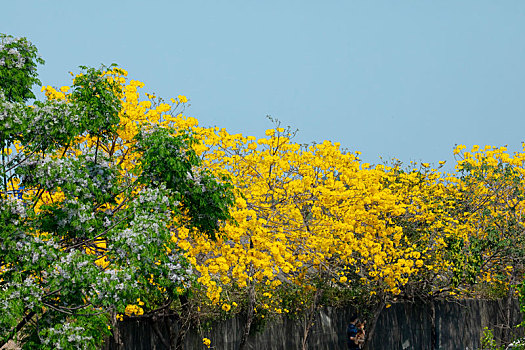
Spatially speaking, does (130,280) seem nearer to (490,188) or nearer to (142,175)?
(142,175)

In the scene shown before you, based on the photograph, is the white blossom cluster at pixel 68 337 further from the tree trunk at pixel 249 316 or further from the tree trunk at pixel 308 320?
the tree trunk at pixel 308 320

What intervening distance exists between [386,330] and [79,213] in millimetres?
13221

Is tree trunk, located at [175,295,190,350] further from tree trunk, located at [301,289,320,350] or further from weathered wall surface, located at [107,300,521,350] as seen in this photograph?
tree trunk, located at [301,289,320,350]

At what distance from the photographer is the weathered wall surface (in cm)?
1418

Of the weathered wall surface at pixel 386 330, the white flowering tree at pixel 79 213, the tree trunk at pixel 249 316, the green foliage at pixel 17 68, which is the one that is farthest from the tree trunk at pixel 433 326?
the green foliage at pixel 17 68

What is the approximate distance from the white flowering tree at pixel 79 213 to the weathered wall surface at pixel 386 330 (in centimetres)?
509

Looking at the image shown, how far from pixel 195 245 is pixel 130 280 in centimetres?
510

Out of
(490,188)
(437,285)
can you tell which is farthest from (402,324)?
(490,188)

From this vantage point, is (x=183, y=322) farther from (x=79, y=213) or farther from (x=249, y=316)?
(x=79, y=213)

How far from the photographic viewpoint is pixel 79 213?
27.1 feet

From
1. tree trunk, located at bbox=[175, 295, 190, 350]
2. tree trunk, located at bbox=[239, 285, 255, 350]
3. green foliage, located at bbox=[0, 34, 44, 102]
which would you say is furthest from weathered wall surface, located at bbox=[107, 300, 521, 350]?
green foliage, located at bbox=[0, 34, 44, 102]

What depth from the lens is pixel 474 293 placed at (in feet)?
72.0

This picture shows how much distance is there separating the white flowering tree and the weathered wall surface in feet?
16.7

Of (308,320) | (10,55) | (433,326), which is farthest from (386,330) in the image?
(10,55)
